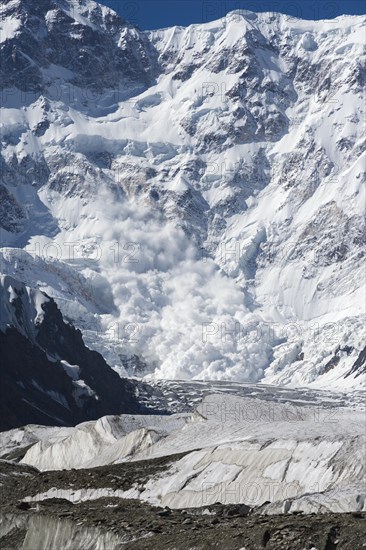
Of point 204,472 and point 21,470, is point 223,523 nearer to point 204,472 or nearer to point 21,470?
point 204,472

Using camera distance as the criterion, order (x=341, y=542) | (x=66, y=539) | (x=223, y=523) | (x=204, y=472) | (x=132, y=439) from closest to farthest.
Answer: (x=341, y=542)
(x=223, y=523)
(x=66, y=539)
(x=204, y=472)
(x=132, y=439)

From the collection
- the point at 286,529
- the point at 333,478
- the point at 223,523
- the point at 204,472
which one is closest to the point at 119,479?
the point at 204,472

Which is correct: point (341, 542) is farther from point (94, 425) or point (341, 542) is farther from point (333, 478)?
point (94, 425)

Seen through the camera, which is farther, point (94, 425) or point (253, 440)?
point (94, 425)

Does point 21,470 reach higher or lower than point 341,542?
lower

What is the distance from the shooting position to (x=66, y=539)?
2242 inches

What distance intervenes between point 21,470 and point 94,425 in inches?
608

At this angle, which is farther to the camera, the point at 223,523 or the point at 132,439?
the point at 132,439

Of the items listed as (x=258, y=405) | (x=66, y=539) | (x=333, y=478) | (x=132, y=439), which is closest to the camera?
(x=66, y=539)

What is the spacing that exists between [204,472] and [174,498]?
4.26 m

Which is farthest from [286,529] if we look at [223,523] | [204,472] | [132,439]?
[132,439]

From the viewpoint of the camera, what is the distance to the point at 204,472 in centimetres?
7900

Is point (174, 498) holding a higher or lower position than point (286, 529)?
lower

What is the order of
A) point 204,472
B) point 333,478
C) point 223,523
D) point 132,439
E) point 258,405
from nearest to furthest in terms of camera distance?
point 223,523 → point 333,478 → point 204,472 → point 132,439 → point 258,405
